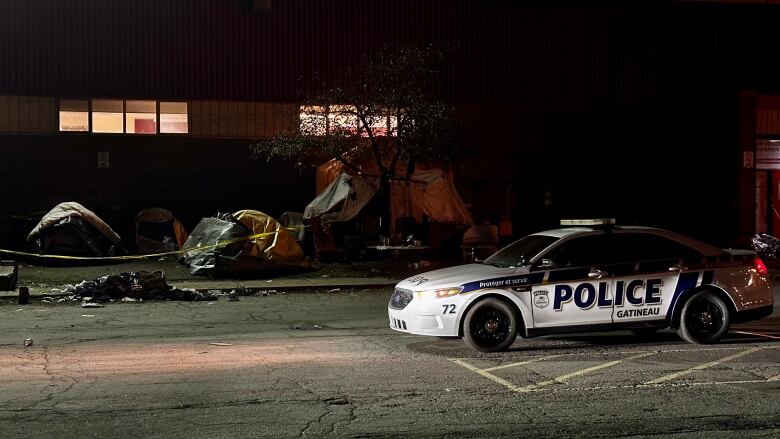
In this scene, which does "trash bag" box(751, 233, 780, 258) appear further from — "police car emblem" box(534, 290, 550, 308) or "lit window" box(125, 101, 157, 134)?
"lit window" box(125, 101, 157, 134)

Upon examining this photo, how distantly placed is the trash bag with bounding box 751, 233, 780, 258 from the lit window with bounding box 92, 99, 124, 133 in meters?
17.4

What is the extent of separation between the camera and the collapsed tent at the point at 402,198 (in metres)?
21.7

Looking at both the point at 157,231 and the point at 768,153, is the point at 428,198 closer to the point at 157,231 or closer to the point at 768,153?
the point at 157,231

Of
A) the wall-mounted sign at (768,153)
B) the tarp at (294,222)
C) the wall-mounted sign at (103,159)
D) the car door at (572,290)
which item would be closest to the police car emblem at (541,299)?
the car door at (572,290)

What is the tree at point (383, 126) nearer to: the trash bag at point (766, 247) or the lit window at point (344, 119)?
the lit window at point (344, 119)

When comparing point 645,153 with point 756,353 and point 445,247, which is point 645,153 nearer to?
point 445,247

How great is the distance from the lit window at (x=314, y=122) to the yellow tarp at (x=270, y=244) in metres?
2.36

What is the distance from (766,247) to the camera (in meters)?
23.5

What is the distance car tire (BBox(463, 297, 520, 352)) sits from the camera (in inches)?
384

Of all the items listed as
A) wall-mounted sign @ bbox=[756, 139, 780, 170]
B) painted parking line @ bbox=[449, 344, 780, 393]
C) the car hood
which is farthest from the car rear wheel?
wall-mounted sign @ bbox=[756, 139, 780, 170]

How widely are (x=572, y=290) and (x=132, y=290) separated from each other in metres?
8.89

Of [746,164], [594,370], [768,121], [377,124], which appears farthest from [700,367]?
[768,121]

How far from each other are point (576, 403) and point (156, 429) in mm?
3400

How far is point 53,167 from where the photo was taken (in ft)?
77.8
